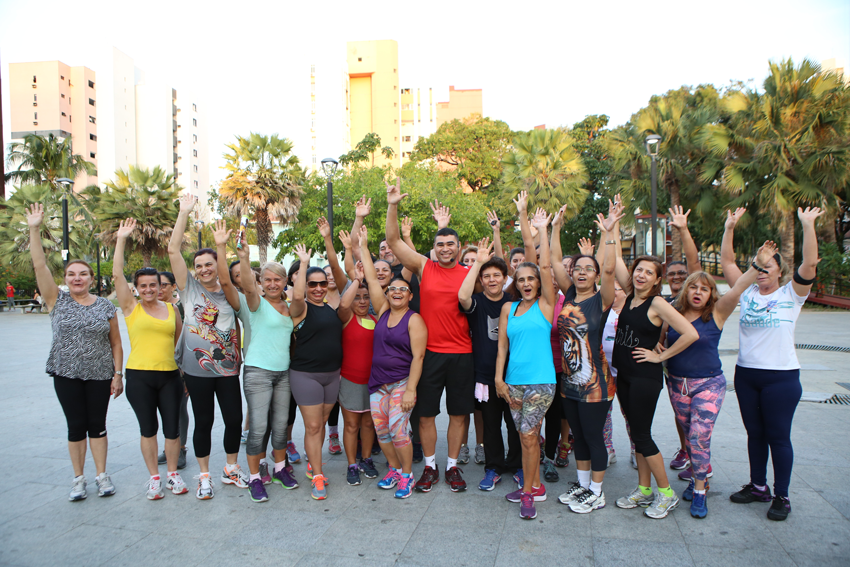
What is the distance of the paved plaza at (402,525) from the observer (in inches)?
134

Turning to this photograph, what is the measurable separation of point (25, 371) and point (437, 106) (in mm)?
69436

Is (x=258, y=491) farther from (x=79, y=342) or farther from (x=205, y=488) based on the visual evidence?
(x=79, y=342)

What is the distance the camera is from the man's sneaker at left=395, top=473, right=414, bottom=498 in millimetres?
4363

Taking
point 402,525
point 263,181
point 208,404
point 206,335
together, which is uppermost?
point 263,181

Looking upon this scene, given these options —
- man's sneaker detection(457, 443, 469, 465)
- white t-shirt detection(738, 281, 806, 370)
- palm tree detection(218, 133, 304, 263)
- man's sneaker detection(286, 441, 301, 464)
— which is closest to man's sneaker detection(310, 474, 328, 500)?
man's sneaker detection(286, 441, 301, 464)

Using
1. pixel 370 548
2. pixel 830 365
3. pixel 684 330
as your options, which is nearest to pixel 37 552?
pixel 370 548

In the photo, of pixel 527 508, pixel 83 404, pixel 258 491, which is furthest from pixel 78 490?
pixel 527 508

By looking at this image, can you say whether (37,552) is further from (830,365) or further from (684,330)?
(830,365)

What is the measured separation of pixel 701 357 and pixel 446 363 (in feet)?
6.48

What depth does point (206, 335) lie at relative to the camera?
14.6 ft

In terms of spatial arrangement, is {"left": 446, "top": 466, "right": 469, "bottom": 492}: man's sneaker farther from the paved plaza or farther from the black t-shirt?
the black t-shirt

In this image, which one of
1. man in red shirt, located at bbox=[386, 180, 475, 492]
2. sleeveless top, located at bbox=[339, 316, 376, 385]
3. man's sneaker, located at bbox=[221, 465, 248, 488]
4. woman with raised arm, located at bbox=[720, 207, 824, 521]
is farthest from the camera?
sleeveless top, located at bbox=[339, 316, 376, 385]

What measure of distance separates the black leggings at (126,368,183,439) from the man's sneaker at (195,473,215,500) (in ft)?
1.38

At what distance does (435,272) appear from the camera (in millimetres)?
4699
